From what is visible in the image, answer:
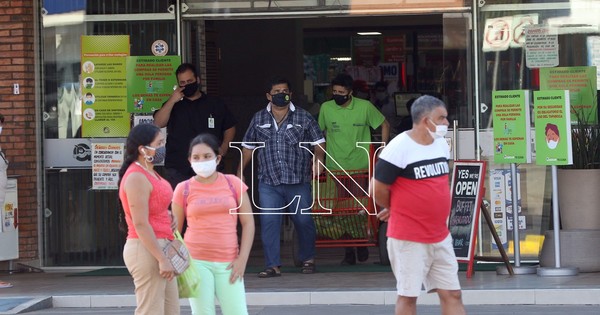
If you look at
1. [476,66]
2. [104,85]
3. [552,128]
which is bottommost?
[552,128]

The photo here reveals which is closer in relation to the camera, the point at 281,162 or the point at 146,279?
the point at 146,279

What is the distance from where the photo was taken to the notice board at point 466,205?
492 inches

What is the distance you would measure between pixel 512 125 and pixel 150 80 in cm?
419

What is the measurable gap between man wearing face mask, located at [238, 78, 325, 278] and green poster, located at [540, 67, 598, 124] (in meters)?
2.70

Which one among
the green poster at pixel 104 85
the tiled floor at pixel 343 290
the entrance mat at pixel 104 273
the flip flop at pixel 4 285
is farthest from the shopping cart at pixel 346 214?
the flip flop at pixel 4 285

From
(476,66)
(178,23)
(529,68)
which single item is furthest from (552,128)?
(178,23)

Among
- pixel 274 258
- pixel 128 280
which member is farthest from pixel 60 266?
pixel 274 258

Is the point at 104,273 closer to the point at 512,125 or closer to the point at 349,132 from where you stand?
the point at 349,132

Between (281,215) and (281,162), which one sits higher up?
(281,162)

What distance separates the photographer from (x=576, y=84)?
44.5 feet

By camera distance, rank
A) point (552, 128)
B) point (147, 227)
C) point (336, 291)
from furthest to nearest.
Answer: point (552, 128)
point (336, 291)
point (147, 227)

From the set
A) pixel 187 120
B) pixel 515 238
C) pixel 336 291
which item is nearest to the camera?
pixel 336 291

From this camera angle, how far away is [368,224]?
13.5m

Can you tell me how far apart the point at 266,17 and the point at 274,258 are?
297 cm
